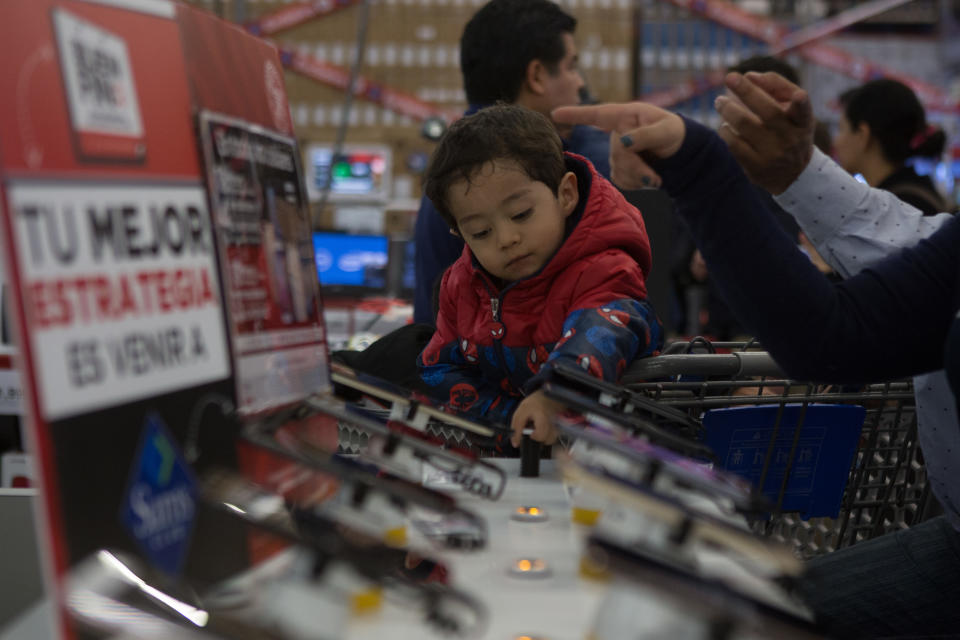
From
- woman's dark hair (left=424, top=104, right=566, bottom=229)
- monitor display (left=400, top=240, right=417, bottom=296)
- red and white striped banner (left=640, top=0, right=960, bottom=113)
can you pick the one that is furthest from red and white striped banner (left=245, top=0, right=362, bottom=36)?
woman's dark hair (left=424, top=104, right=566, bottom=229)

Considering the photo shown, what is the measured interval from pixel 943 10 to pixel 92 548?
44.4 feet

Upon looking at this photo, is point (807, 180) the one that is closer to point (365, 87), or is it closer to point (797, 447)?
point (797, 447)

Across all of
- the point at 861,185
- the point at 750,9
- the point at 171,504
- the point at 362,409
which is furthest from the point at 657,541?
the point at 750,9

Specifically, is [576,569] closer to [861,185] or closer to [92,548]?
[92,548]

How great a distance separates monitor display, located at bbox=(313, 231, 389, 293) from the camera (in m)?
4.95

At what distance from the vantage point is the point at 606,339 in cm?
139

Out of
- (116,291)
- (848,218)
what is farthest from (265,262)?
(848,218)

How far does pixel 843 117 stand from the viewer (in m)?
3.42

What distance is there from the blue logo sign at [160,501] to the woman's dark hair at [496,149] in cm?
94

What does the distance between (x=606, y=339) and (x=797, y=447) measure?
361mm

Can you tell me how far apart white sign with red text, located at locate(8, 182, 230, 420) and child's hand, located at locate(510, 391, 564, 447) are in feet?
1.27

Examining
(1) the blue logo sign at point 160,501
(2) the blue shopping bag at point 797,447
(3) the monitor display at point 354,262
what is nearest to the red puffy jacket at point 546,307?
(2) the blue shopping bag at point 797,447

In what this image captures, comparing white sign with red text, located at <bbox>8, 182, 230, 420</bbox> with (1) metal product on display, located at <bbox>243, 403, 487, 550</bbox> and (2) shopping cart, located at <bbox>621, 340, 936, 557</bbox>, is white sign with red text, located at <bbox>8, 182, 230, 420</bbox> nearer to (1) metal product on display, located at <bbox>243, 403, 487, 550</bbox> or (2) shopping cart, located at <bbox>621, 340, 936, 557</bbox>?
(1) metal product on display, located at <bbox>243, 403, 487, 550</bbox>

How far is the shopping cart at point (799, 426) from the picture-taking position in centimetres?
146
